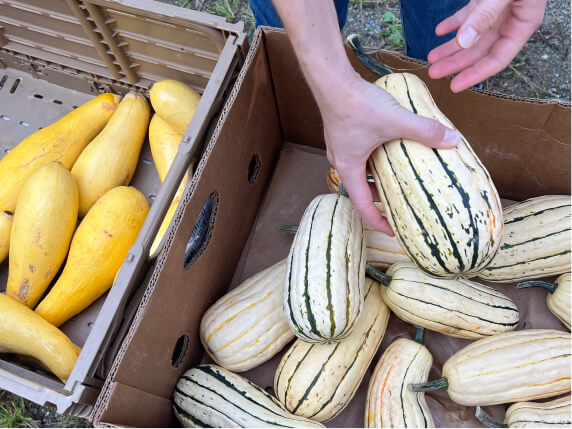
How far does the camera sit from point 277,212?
1521mm

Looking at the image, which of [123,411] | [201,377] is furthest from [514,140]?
[123,411]

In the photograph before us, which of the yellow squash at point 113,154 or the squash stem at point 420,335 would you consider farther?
the yellow squash at point 113,154

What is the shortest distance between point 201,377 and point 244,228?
43cm

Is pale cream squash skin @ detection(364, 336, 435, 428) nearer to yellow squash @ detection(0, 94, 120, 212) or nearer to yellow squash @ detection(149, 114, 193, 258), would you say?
yellow squash @ detection(149, 114, 193, 258)

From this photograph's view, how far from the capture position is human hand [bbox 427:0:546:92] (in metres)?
1.01

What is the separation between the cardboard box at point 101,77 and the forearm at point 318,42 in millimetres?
367

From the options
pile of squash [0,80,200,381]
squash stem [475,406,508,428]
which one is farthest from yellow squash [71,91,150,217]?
squash stem [475,406,508,428]

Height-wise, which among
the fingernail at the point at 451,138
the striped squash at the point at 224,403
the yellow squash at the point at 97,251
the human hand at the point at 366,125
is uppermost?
the human hand at the point at 366,125

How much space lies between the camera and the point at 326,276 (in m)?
1.04

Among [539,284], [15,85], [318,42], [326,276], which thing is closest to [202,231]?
[326,276]

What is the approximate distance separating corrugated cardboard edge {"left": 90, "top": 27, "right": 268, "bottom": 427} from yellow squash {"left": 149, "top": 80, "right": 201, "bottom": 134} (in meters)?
0.23

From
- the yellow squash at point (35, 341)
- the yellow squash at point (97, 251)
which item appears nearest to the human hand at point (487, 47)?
the yellow squash at point (97, 251)

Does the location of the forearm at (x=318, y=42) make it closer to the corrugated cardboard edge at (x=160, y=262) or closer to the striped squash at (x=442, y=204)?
the striped squash at (x=442, y=204)

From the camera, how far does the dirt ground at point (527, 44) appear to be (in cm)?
193
